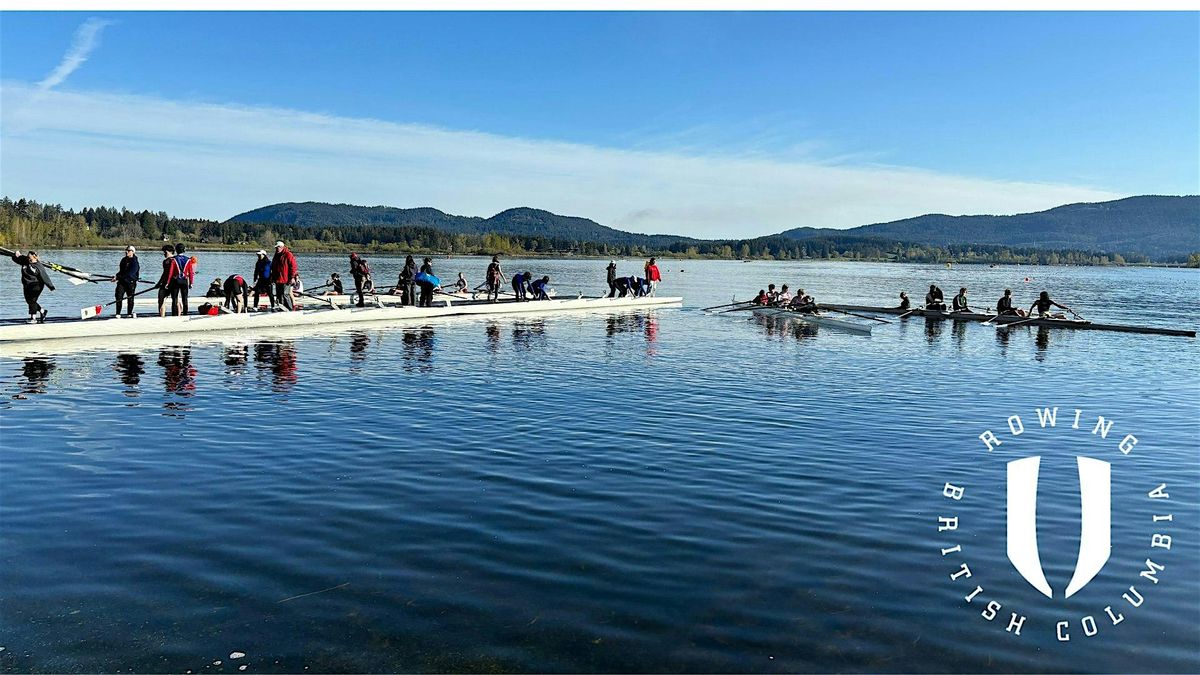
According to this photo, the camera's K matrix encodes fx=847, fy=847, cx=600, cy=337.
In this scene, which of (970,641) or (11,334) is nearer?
(970,641)

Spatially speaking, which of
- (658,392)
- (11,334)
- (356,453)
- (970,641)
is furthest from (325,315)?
(970,641)

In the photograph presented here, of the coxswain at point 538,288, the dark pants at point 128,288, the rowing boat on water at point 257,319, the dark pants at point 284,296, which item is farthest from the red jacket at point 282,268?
the coxswain at point 538,288

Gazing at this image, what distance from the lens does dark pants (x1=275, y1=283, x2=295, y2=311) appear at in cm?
3281

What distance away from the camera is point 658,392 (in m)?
18.8

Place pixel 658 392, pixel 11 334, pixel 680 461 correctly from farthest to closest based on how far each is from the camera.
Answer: pixel 11 334, pixel 658 392, pixel 680 461

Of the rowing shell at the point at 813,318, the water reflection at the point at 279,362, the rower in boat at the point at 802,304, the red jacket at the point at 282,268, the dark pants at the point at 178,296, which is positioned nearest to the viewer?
the water reflection at the point at 279,362

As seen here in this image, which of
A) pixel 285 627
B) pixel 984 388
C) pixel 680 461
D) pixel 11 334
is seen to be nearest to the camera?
pixel 285 627

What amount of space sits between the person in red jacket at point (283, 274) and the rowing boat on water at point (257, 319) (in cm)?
84

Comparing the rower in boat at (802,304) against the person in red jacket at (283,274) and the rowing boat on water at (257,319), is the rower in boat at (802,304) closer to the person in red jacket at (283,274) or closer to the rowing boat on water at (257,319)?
the rowing boat on water at (257,319)

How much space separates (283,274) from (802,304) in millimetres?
23990

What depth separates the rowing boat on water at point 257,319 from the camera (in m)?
25.1

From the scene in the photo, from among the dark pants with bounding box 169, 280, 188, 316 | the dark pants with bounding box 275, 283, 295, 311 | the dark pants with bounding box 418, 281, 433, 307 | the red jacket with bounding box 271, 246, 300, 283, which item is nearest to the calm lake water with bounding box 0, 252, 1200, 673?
the dark pants with bounding box 169, 280, 188, 316

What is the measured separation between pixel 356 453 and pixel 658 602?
6.58m

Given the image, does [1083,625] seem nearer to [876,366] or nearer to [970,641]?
[970,641]
